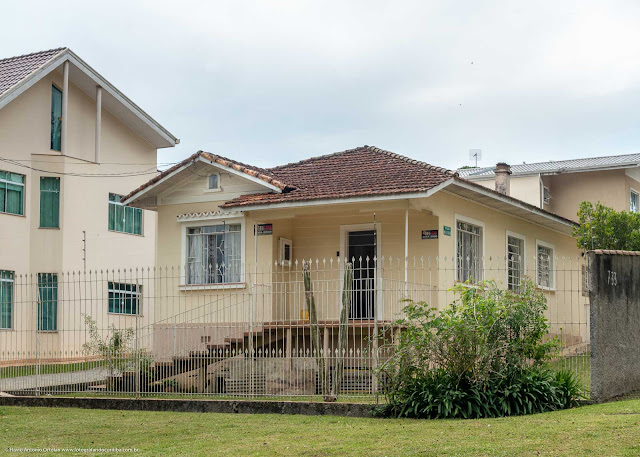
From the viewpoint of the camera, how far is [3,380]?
48.6ft

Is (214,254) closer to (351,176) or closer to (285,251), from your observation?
(285,251)

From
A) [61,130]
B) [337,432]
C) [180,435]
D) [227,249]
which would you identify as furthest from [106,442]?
[61,130]

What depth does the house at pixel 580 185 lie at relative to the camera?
2938cm

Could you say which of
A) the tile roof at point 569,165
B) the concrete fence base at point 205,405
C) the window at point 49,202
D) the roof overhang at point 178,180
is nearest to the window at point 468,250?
the roof overhang at point 178,180

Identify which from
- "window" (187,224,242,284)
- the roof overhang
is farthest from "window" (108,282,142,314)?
the roof overhang

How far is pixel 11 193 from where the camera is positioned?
23.2 metres

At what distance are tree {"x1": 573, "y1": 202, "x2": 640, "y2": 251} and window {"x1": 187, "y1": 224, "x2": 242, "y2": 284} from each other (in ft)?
32.3

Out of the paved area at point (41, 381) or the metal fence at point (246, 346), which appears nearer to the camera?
the metal fence at point (246, 346)

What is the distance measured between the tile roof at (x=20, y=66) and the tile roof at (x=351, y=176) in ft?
26.4

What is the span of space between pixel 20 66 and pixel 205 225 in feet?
30.7

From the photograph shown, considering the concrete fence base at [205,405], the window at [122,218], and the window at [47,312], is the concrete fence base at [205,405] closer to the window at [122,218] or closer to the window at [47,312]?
the window at [47,312]

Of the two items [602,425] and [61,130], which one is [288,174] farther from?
[602,425]

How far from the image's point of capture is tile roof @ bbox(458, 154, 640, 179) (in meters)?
29.2

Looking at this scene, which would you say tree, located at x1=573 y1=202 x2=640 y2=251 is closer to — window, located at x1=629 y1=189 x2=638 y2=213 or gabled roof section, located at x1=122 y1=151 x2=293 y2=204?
window, located at x1=629 y1=189 x2=638 y2=213
